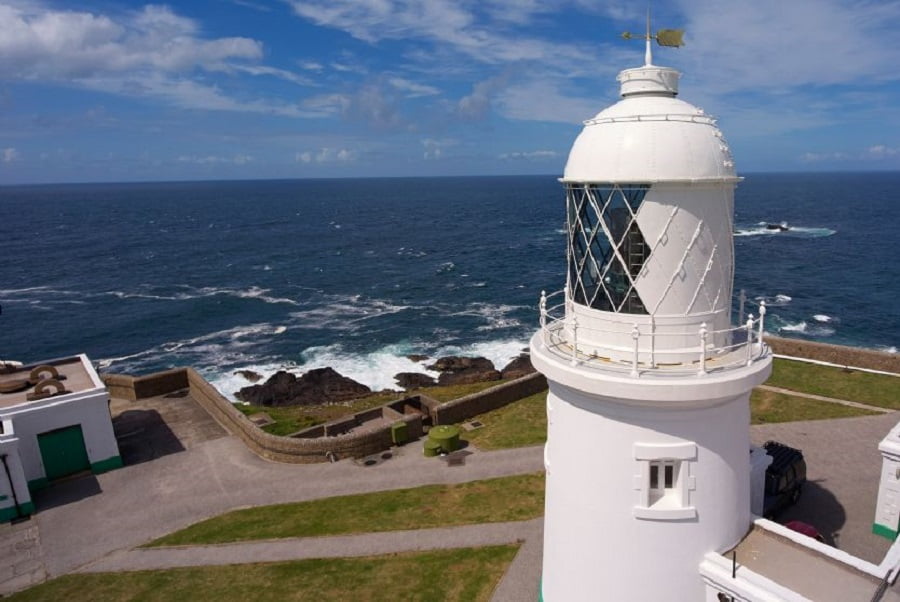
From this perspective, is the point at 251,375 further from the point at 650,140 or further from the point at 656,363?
the point at 650,140

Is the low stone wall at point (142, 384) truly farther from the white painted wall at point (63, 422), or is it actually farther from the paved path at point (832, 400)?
the paved path at point (832, 400)

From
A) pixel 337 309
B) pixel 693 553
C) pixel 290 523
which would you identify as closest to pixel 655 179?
pixel 693 553

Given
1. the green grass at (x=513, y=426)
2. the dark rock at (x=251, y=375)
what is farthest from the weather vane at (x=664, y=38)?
the dark rock at (x=251, y=375)

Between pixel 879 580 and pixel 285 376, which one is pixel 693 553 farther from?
pixel 285 376

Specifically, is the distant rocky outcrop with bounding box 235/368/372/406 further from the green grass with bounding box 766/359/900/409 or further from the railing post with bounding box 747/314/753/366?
the railing post with bounding box 747/314/753/366

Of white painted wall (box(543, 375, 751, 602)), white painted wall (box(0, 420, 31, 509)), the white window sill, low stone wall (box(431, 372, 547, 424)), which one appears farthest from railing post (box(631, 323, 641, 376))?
white painted wall (box(0, 420, 31, 509))
